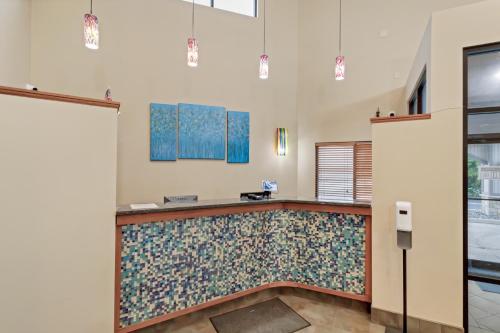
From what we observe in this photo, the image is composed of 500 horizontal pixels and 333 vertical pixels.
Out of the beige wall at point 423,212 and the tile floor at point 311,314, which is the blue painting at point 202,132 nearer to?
the tile floor at point 311,314

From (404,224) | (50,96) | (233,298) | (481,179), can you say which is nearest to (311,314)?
(233,298)

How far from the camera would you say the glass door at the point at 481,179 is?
2.49 meters

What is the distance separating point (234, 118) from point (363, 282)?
3.94 metres

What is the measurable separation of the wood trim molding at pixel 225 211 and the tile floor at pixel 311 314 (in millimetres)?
998

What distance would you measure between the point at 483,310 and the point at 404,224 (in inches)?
50.1

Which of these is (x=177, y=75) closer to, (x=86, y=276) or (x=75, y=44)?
(x=75, y=44)

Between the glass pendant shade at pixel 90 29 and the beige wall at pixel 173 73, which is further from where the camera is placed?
the beige wall at pixel 173 73

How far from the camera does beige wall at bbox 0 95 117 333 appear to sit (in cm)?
200

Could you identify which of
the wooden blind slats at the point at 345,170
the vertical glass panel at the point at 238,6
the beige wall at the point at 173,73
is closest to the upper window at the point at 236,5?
the vertical glass panel at the point at 238,6

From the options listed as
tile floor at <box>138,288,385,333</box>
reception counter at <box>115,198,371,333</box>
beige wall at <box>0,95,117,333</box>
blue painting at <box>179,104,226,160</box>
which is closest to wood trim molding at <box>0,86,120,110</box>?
beige wall at <box>0,95,117,333</box>

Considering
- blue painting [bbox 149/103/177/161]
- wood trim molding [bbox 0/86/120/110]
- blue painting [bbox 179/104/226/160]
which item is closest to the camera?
wood trim molding [bbox 0/86/120/110]

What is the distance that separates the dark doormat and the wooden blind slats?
3126 millimetres

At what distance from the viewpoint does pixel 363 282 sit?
293cm

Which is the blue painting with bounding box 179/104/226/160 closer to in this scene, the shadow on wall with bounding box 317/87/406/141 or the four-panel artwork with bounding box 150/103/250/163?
the four-panel artwork with bounding box 150/103/250/163
